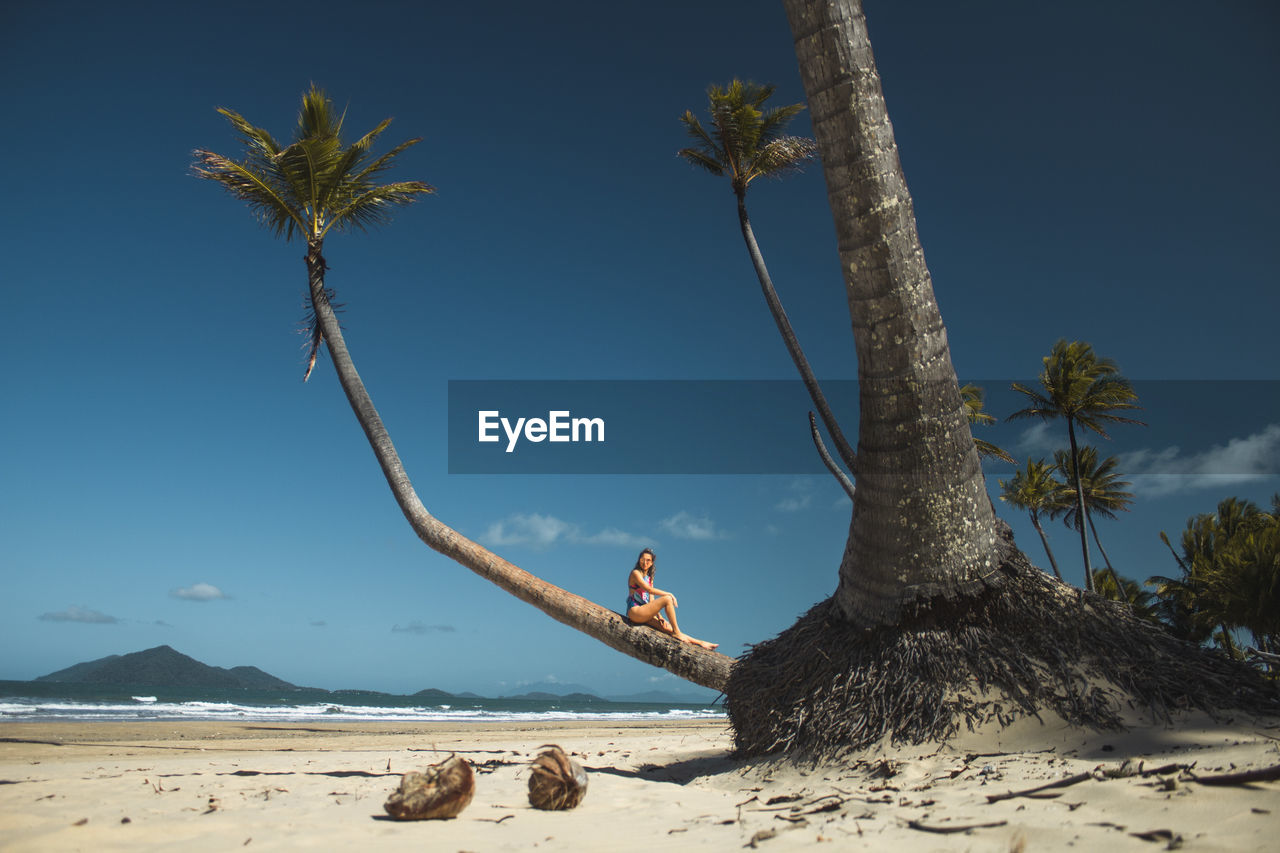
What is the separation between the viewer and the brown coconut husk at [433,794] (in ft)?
11.8

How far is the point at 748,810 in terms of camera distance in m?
3.72

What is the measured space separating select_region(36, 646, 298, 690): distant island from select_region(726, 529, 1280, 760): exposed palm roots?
74.5m

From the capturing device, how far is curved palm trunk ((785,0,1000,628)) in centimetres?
468

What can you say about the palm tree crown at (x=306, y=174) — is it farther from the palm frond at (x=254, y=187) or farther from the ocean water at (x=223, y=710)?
the ocean water at (x=223, y=710)

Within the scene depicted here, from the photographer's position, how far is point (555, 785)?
391 cm

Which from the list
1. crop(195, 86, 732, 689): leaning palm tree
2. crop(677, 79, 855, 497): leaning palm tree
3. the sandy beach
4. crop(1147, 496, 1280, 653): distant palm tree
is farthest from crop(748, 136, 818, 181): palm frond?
crop(1147, 496, 1280, 653): distant palm tree

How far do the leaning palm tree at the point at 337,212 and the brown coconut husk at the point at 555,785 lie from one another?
285 cm

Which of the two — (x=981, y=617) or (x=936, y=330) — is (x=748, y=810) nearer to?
(x=981, y=617)

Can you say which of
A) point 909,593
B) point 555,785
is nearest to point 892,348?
point 909,593

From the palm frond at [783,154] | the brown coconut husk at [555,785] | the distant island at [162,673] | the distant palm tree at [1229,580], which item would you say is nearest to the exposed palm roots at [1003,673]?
the brown coconut husk at [555,785]

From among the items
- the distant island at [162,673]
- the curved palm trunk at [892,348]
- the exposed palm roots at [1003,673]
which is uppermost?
the curved palm trunk at [892,348]

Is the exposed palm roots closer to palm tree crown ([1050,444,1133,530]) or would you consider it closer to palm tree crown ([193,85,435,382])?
palm tree crown ([193,85,435,382])

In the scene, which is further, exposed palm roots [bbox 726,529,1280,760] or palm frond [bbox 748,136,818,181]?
palm frond [bbox 748,136,818,181]

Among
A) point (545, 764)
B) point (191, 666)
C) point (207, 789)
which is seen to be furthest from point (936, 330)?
point (191, 666)
